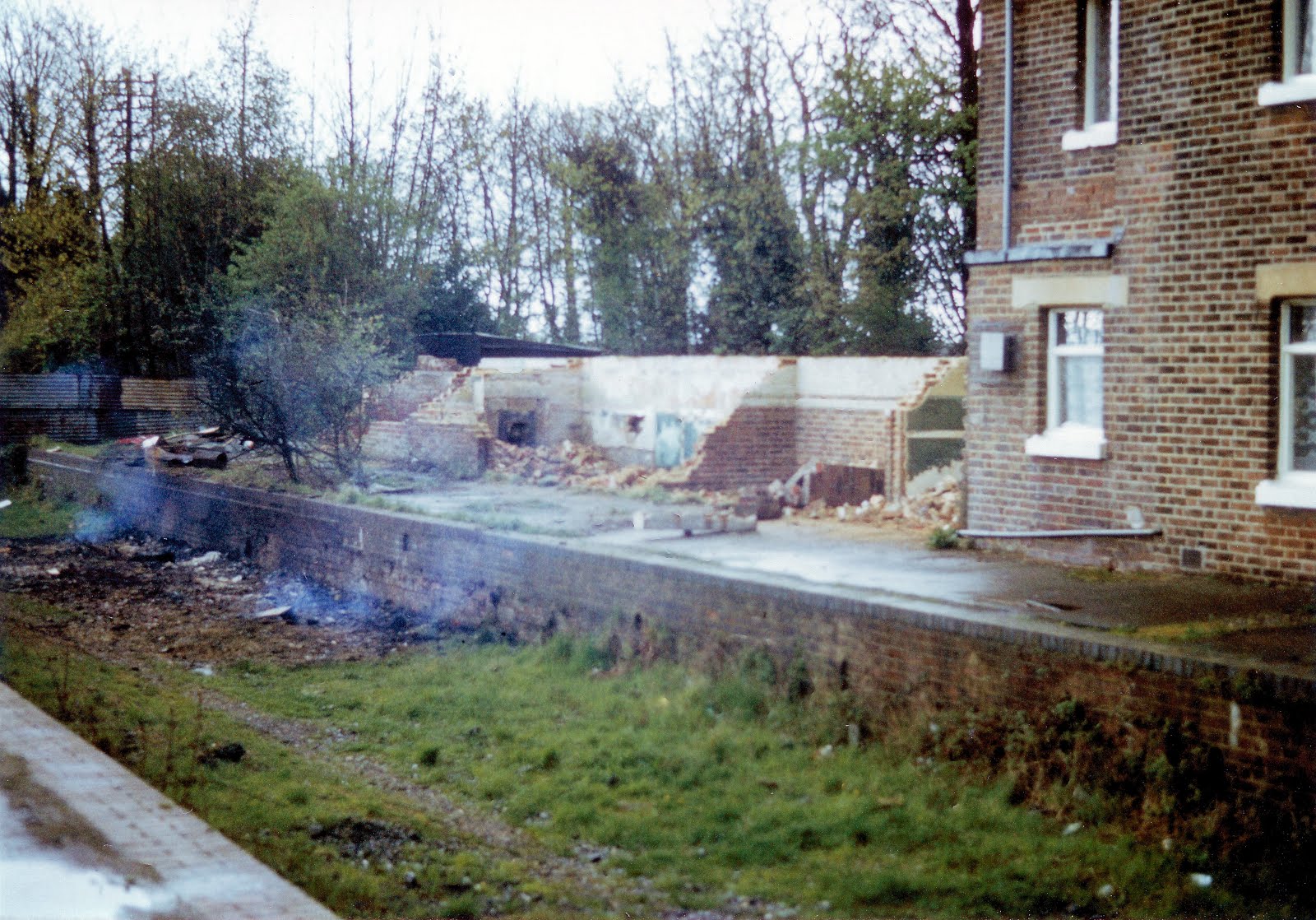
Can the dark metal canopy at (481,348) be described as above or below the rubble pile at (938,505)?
above

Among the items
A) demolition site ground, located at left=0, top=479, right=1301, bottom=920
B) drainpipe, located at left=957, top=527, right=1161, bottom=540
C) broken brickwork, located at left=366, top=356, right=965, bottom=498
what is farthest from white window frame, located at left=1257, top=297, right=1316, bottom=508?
broken brickwork, located at left=366, top=356, right=965, bottom=498

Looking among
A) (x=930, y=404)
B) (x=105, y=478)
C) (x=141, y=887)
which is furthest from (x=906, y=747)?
(x=105, y=478)

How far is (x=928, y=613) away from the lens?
8727 millimetres

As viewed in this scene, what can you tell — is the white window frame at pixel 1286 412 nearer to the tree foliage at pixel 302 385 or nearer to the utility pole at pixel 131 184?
the tree foliage at pixel 302 385

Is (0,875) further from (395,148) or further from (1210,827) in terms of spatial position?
(395,148)

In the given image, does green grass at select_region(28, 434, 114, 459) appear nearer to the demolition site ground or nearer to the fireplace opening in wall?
the fireplace opening in wall

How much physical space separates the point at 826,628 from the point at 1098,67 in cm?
577

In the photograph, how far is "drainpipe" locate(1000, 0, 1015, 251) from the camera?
38.8ft

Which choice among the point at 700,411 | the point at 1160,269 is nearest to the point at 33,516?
the point at 700,411

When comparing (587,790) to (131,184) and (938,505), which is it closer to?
(938,505)

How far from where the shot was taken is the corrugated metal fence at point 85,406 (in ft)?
98.8

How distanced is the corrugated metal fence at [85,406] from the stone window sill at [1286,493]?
25110mm

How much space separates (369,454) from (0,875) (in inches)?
688

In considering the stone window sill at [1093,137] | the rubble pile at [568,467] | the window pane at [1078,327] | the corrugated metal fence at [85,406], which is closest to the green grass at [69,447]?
the corrugated metal fence at [85,406]
